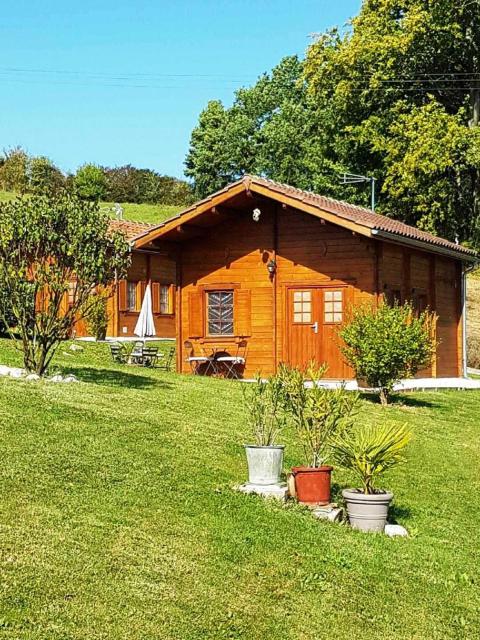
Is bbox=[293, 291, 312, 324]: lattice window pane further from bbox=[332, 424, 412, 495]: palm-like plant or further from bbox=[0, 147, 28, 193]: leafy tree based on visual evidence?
bbox=[0, 147, 28, 193]: leafy tree

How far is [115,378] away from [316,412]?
756 centimetres

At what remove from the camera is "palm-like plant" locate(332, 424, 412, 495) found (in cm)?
810

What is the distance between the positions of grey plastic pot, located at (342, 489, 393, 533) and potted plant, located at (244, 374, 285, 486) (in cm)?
83

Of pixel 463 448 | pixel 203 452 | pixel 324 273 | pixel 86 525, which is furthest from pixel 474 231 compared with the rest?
pixel 86 525

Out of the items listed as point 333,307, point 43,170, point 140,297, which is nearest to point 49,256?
→ point 333,307

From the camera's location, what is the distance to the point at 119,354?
73.4 ft

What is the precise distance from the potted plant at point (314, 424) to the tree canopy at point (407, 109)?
23.8m

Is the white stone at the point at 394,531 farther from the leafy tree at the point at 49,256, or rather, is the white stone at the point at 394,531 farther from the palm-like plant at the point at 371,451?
the leafy tree at the point at 49,256

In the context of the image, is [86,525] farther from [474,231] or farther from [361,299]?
[474,231]

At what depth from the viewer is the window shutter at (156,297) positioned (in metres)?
34.5

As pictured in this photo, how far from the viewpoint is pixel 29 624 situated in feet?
16.7

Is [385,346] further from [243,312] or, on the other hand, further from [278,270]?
[243,312]

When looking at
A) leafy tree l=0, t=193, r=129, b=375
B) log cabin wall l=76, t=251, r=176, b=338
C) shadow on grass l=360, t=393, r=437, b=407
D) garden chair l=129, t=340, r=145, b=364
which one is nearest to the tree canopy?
log cabin wall l=76, t=251, r=176, b=338

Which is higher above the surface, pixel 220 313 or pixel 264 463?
pixel 220 313
